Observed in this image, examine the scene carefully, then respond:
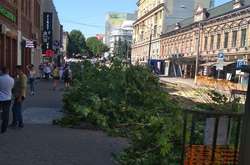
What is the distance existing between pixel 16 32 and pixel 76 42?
125 meters

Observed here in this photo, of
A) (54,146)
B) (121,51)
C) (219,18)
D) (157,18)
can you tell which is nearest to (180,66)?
(219,18)

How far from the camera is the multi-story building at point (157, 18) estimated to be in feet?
342

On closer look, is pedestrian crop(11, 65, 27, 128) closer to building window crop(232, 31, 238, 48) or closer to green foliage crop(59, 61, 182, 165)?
green foliage crop(59, 61, 182, 165)

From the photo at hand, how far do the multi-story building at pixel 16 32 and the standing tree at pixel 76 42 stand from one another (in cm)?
10859

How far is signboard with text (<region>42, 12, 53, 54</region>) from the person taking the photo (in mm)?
49375

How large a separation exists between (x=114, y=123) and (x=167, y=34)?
84.2 meters

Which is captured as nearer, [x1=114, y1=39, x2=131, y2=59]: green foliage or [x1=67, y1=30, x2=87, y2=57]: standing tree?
[x1=114, y1=39, x2=131, y2=59]: green foliage

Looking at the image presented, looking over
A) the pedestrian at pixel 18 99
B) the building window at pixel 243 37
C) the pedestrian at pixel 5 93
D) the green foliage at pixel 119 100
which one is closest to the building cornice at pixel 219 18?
the building window at pixel 243 37

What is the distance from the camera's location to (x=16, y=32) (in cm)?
3125

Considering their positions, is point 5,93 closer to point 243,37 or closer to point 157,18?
point 243,37

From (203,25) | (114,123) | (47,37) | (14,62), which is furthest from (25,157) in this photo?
(203,25)

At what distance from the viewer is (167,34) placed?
95.2 m

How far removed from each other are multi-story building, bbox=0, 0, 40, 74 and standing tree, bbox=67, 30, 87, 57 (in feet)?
356

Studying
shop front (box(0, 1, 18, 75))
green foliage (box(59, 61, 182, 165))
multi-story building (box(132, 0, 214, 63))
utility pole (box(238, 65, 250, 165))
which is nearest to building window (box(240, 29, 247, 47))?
shop front (box(0, 1, 18, 75))
